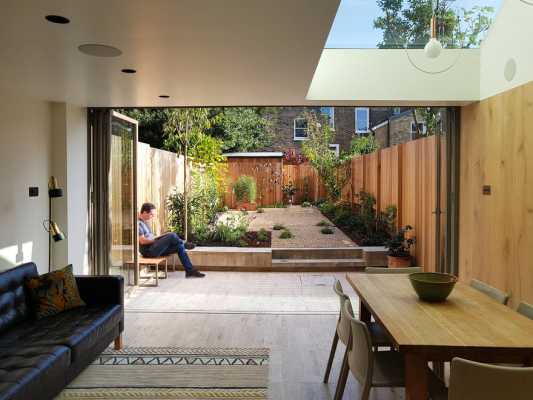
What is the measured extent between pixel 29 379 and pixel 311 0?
2.60m

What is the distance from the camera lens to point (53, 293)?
151 inches

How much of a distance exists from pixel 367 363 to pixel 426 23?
383cm

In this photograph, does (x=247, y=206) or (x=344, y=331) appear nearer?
(x=344, y=331)

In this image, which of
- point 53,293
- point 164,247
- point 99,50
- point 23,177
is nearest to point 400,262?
point 164,247

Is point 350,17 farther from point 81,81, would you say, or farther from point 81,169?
point 81,169

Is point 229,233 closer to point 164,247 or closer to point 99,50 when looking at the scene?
point 164,247

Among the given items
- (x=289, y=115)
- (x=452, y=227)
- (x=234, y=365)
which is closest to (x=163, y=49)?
(x=234, y=365)

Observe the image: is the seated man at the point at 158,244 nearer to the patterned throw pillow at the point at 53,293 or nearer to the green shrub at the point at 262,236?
the green shrub at the point at 262,236

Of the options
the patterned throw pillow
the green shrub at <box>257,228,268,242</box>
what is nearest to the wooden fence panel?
the green shrub at <box>257,228,268,242</box>

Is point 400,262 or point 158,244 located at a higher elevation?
point 158,244

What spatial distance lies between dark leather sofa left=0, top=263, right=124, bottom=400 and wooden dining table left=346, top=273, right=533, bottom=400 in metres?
2.00

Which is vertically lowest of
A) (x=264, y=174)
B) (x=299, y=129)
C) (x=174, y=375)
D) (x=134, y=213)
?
(x=174, y=375)

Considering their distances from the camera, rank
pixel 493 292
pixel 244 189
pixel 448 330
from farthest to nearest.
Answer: pixel 244 189, pixel 493 292, pixel 448 330

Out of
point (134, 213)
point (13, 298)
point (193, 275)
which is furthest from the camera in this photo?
point (193, 275)
